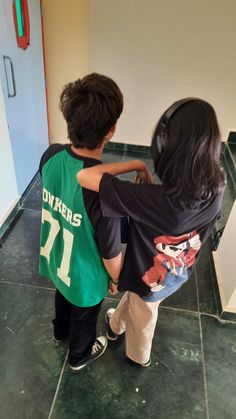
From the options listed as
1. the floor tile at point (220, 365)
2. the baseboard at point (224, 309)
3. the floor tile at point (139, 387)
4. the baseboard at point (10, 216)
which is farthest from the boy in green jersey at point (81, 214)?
the baseboard at point (10, 216)

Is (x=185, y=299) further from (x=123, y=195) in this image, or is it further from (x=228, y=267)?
(x=123, y=195)

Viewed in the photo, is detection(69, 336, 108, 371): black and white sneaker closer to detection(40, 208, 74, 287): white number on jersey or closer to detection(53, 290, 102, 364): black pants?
detection(53, 290, 102, 364): black pants

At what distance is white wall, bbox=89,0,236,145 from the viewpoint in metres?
2.37

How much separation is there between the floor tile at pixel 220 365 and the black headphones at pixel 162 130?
1.04 meters

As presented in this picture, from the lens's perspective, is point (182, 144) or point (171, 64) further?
point (171, 64)

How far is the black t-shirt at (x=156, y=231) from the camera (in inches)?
27.0

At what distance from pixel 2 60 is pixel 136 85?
135 centimetres

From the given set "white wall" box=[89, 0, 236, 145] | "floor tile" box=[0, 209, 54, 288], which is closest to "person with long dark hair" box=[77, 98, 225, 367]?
"floor tile" box=[0, 209, 54, 288]

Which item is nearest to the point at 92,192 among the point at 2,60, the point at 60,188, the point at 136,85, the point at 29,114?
the point at 60,188

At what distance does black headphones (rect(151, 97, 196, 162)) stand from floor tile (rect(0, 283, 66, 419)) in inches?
40.1

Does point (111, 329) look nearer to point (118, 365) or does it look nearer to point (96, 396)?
point (118, 365)

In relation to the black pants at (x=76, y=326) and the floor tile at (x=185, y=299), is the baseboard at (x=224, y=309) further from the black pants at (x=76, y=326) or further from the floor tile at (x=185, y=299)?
the black pants at (x=76, y=326)

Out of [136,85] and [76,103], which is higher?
[76,103]

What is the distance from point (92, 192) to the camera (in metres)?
0.76
